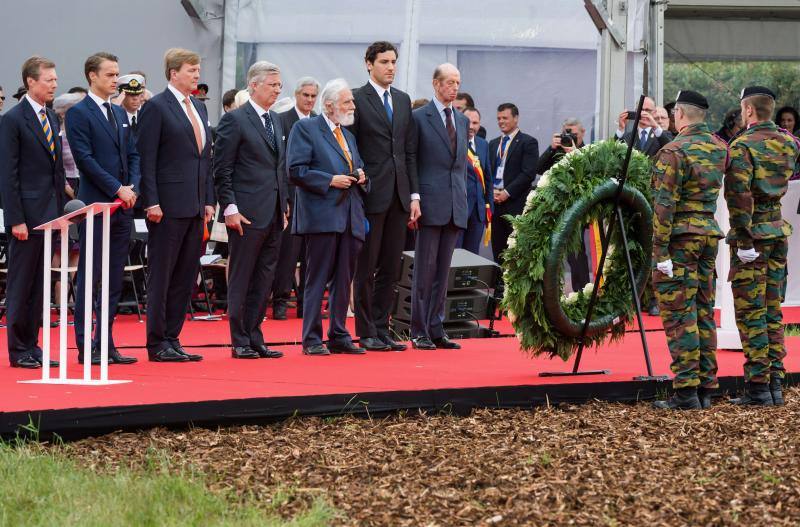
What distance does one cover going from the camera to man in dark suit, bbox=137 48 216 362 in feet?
27.3

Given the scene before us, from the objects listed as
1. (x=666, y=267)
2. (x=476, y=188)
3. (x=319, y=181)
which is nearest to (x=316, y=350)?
(x=319, y=181)

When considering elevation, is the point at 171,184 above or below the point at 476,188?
below

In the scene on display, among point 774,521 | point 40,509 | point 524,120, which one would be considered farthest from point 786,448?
point 524,120

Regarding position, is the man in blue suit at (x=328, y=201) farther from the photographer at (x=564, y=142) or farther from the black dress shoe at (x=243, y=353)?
the photographer at (x=564, y=142)

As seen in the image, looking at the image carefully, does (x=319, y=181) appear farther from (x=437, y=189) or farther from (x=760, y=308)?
(x=760, y=308)

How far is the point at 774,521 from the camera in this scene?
4.96 meters

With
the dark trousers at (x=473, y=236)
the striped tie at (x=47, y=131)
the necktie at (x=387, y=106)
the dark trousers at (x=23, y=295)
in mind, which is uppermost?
the necktie at (x=387, y=106)

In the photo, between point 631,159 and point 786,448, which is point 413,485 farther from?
point 631,159

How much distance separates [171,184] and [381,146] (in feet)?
5.29

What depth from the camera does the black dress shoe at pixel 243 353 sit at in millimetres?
8719

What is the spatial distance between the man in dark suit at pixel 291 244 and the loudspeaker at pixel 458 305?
3.55 ft

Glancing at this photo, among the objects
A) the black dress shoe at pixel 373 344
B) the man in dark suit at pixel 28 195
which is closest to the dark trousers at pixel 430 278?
the black dress shoe at pixel 373 344

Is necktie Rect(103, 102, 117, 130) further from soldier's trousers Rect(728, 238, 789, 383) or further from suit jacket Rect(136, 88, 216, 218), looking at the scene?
soldier's trousers Rect(728, 238, 789, 383)

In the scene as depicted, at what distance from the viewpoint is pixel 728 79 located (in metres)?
18.4
